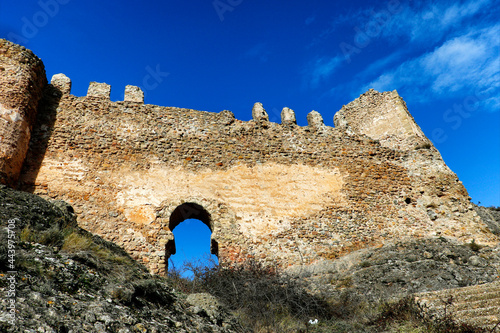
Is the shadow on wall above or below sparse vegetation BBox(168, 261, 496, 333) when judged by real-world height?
above

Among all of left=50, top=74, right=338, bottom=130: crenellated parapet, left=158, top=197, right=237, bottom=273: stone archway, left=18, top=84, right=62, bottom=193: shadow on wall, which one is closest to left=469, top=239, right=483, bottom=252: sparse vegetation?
left=50, top=74, right=338, bottom=130: crenellated parapet

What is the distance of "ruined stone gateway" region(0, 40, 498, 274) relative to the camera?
8531mm

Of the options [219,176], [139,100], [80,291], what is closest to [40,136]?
[139,100]

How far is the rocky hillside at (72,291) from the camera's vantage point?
252 centimetres

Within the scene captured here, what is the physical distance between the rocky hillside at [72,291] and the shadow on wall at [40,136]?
4252 mm

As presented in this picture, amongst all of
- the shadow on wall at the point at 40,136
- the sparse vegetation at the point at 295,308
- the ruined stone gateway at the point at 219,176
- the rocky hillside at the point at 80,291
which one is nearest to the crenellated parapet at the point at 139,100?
the ruined stone gateway at the point at 219,176

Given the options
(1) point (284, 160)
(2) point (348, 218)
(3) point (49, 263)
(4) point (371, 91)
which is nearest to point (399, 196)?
(2) point (348, 218)

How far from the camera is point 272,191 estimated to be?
9992 mm

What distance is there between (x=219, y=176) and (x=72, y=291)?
22.6ft

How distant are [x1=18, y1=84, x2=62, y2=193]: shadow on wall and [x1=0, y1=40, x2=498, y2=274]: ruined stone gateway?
0.09 ft

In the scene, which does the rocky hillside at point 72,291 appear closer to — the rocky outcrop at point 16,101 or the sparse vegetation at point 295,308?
the sparse vegetation at point 295,308

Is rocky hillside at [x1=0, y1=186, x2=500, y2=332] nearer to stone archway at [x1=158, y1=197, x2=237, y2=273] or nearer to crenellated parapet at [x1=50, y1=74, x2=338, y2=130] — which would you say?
stone archway at [x1=158, y1=197, x2=237, y2=273]

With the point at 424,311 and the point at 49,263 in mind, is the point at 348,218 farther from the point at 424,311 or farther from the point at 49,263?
the point at 49,263

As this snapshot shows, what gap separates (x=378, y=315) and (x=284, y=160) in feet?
18.9
